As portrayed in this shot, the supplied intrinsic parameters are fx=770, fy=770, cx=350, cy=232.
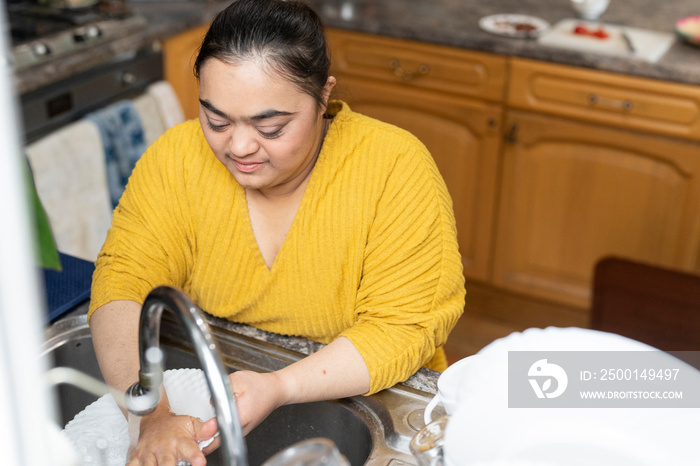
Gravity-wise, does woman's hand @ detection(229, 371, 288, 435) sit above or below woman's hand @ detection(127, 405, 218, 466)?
above

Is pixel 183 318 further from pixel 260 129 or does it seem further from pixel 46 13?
pixel 46 13

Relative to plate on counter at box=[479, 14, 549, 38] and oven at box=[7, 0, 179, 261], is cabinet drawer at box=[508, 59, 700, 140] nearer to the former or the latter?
plate on counter at box=[479, 14, 549, 38]

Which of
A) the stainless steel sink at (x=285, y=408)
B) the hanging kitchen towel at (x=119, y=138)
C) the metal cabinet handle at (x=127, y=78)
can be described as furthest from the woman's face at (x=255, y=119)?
the metal cabinet handle at (x=127, y=78)

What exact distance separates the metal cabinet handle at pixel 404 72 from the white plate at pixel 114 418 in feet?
5.18

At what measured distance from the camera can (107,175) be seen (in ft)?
7.04

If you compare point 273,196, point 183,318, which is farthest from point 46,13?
point 183,318

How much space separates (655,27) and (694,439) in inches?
76.4

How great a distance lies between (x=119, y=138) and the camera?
2141 millimetres

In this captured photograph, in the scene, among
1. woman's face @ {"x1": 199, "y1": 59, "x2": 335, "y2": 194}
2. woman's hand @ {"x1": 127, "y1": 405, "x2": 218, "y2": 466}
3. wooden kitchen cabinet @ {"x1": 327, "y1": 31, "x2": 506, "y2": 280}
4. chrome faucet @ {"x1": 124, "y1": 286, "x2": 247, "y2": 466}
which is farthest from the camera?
wooden kitchen cabinet @ {"x1": 327, "y1": 31, "x2": 506, "y2": 280}

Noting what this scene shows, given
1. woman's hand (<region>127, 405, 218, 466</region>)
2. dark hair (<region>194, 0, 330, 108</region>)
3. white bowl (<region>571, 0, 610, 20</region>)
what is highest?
dark hair (<region>194, 0, 330, 108</region>)

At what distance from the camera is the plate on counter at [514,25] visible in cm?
221

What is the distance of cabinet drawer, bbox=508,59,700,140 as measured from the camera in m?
2.04

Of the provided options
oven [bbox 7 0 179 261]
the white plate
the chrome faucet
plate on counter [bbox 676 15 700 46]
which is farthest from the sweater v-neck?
plate on counter [bbox 676 15 700 46]

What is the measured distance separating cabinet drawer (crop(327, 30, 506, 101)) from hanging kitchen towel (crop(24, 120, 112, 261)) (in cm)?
75
